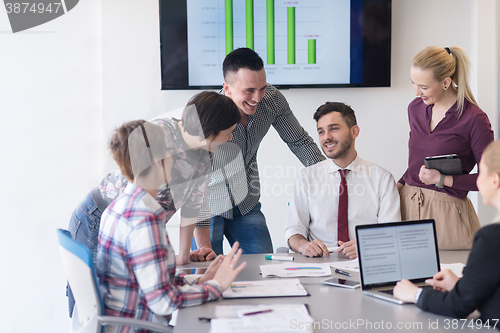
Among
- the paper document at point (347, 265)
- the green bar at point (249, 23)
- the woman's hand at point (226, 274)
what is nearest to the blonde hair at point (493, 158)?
the paper document at point (347, 265)

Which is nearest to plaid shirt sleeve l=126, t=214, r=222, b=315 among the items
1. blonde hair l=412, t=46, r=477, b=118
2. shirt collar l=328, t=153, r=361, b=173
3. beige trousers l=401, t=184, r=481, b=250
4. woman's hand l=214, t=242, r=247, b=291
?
woman's hand l=214, t=242, r=247, b=291

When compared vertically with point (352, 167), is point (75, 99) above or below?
above

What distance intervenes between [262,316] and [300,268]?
1.71 ft

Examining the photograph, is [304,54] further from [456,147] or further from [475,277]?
[475,277]

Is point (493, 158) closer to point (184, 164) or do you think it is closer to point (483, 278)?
point (483, 278)

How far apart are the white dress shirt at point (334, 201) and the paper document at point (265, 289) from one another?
0.64m

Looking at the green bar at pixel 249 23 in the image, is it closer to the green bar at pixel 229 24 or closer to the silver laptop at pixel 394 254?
the green bar at pixel 229 24

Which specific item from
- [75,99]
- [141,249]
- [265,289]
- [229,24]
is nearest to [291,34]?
[229,24]

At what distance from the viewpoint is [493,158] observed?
1129 mm

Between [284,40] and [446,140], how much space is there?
54.4 inches

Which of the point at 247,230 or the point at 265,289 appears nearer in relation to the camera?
the point at 265,289

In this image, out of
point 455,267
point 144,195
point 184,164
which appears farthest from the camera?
point 184,164

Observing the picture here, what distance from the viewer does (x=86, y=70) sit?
10.1 ft

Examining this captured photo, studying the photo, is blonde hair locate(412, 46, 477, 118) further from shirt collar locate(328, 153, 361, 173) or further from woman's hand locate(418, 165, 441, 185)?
shirt collar locate(328, 153, 361, 173)
